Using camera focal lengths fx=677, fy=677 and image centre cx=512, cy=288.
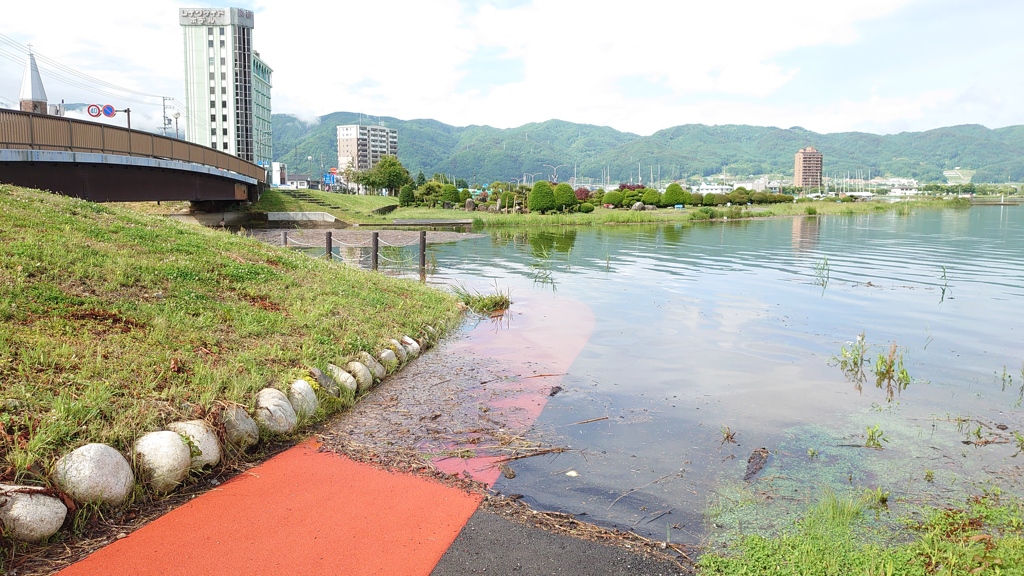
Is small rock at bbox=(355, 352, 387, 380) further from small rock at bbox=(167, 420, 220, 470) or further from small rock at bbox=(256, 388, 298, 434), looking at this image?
small rock at bbox=(167, 420, 220, 470)

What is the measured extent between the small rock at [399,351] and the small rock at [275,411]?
8.73 ft

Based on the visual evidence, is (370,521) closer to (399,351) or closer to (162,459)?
(162,459)

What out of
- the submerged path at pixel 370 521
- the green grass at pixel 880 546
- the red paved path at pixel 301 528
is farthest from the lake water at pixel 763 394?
the red paved path at pixel 301 528

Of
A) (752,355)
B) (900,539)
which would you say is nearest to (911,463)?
(900,539)

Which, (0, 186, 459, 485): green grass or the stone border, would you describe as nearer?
the stone border

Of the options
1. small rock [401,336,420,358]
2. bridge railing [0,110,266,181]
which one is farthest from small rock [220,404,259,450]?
bridge railing [0,110,266,181]

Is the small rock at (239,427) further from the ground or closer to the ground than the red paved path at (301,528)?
further from the ground

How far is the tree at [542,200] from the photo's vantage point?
172ft

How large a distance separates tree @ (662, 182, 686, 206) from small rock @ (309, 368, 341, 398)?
2433 inches

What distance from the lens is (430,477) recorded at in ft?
17.8

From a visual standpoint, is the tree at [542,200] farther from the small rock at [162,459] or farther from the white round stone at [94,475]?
the white round stone at [94,475]

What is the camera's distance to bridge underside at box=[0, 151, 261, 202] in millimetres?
18641

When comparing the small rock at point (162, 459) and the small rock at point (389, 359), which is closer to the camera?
the small rock at point (162, 459)

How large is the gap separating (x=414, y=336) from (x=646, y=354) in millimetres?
3496
